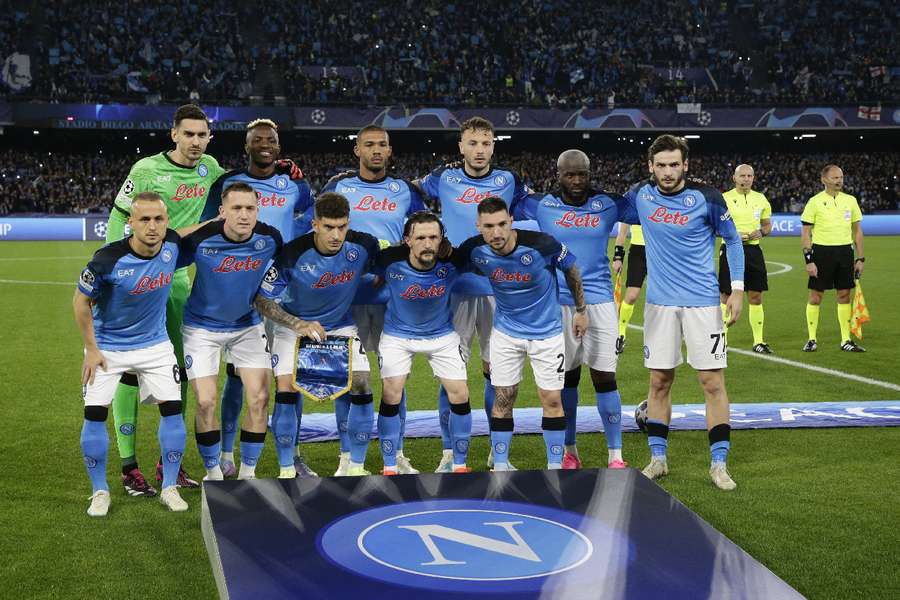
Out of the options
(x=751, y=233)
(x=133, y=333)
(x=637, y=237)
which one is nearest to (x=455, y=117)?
(x=637, y=237)

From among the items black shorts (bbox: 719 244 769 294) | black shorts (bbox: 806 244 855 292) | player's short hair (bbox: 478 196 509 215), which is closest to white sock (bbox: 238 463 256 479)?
player's short hair (bbox: 478 196 509 215)

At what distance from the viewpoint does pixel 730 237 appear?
5809 millimetres

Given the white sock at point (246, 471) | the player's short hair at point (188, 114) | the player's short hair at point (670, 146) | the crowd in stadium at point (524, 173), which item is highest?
the crowd in stadium at point (524, 173)

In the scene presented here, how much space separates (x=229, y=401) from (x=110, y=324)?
1028 millimetres

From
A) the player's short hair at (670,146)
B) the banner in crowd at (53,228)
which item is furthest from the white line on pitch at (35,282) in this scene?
the player's short hair at (670,146)

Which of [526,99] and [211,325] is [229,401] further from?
[526,99]

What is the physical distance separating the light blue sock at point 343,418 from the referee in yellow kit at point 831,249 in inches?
262

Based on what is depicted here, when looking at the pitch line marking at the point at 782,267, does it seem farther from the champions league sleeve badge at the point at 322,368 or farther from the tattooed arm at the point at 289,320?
the tattooed arm at the point at 289,320

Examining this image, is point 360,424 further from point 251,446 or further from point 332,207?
point 332,207

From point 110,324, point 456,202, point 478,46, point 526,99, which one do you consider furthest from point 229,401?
point 478,46

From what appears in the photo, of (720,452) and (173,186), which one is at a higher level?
(173,186)

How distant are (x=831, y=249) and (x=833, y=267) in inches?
8.4

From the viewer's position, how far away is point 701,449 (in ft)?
21.5

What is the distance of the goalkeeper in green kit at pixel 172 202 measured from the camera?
574 cm
